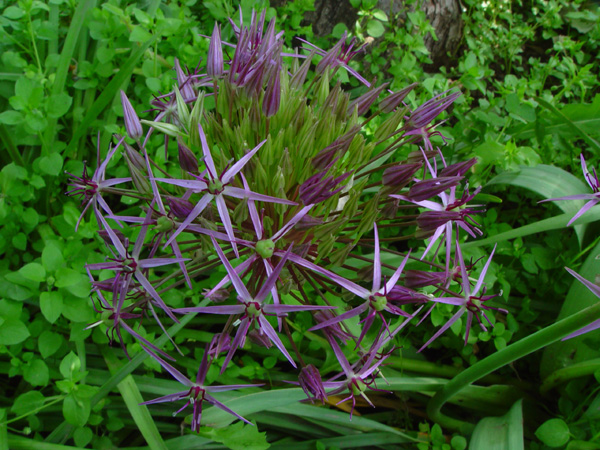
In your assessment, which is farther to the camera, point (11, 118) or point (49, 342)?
point (11, 118)

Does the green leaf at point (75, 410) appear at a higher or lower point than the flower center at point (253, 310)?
lower

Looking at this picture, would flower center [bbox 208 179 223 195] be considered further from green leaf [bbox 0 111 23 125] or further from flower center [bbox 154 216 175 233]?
green leaf [bbox 0 111 23 125]

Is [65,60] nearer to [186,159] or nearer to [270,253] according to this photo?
[186,159]

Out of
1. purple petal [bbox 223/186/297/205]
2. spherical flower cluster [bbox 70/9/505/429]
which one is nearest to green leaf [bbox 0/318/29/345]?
spherical flower cluster [bbox 70/9/505/429]

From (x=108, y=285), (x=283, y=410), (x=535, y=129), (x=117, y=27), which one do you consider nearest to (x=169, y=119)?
(x=108, y=285)

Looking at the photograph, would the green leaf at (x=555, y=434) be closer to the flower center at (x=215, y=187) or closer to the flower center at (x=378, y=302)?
the flower center at (x=378, y=302)

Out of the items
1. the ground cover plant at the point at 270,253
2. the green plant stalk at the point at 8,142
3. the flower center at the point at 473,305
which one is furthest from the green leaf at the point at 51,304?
the flower center at the point at 473,305

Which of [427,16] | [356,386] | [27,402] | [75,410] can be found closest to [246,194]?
[356,386]
